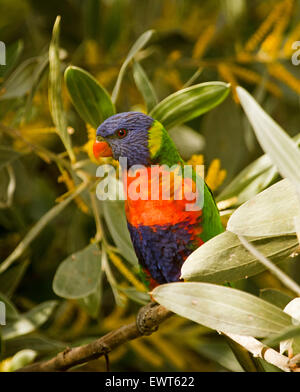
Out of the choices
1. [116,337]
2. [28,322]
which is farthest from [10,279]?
[116,337]

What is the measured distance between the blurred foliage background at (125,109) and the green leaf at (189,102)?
50 centimetres

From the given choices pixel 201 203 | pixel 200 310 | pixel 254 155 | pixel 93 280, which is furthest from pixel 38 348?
pixel 254 155

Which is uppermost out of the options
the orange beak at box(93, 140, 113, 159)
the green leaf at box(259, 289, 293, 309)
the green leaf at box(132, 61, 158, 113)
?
the green leaf at box(132, 61, 158, 113)

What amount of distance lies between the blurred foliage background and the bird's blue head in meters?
0.48

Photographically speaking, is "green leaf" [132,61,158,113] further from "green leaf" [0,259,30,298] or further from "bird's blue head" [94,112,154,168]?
"green leaf" [0,259,30,298]

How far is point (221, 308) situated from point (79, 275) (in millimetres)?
630

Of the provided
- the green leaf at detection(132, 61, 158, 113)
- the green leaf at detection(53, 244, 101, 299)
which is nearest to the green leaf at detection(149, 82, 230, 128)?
the green leaf at detection(132, 61, 158, 113)

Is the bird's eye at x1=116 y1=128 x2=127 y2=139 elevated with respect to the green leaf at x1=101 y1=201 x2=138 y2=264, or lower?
elevated

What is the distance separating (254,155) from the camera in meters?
2.53

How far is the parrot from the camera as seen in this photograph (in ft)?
4.71

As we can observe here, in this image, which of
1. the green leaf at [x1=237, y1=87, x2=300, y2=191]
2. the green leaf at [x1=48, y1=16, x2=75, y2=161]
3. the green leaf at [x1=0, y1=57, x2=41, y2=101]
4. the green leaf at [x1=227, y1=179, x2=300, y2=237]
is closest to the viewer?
the green leaf at [x1=237, y1=87, x2=300, y2=191]

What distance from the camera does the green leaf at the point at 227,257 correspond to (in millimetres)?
1075

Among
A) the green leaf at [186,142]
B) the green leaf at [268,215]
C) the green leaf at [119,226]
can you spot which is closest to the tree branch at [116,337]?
the green leaf at [119,226]
